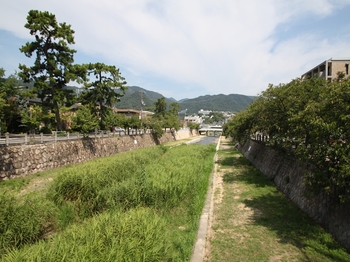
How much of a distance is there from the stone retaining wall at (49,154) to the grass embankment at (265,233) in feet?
43.5

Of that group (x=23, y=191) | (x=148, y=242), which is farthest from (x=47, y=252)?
(x=23, y=191)

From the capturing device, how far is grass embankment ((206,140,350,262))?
5.91 meters

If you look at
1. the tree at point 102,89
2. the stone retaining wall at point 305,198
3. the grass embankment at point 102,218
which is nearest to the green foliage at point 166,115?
the tree at point 102,89

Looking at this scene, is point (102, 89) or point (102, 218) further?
point (102, 89)

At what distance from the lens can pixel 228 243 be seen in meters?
6.64

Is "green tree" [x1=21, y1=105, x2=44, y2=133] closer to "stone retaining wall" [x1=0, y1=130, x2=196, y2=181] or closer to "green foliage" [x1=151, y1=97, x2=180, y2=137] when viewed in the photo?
"stone retaining wall" [x1=0, y1=130, x2=196, y2=181]

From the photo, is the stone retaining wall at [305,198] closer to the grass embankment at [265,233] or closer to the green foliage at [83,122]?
the grass embankment at [265,233]

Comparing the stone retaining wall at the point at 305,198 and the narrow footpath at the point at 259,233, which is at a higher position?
the stone retaining wall at the point at 305,198

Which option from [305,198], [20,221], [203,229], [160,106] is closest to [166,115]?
[160,106]

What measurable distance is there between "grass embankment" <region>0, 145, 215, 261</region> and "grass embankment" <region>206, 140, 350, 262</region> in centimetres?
98

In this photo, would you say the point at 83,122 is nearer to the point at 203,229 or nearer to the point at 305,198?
the point at 203,229

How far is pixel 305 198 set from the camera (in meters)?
8.82

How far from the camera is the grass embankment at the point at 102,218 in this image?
4672 millimetres

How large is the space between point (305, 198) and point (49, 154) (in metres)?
18.1
